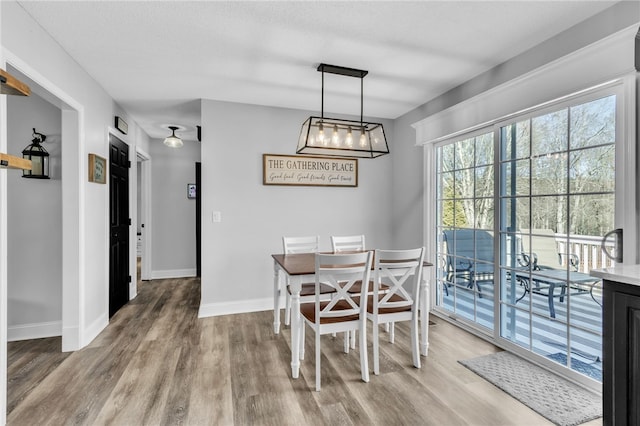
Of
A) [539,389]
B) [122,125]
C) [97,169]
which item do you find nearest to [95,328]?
[97,169]

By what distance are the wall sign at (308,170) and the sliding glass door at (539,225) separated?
1360 millimetres

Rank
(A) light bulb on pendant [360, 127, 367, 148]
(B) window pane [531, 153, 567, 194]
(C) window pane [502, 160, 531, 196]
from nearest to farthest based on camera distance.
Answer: (B) window pane [531, 153, 567, 194] < (C) window pane [502, 160, 531, 196] < (A) light bulb on pendant [360, 127, 367, 148]

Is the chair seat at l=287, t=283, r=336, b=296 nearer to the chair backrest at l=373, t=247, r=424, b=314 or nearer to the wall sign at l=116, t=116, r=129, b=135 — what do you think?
the chair backrest at l=373, t=247, r=424, b=314

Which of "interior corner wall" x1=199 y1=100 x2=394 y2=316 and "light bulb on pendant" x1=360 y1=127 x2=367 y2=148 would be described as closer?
"light bulb on pendant" x1=360 y1=127 x2=367 y2=148

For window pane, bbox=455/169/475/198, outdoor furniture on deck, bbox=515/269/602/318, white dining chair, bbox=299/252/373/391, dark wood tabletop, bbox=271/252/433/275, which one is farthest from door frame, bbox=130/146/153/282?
outdoor furniture on deck, bbox=515/269/602/318

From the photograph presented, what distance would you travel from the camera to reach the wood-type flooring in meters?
1.93

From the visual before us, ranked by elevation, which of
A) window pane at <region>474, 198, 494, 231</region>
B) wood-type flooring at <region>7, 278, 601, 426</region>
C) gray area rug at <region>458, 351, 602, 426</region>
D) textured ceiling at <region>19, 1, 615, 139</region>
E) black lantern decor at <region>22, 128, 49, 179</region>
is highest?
textured ceiling at <region>19, 1, 615, 139</region>

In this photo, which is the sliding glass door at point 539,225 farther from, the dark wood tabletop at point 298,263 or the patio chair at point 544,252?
the dark wood tabletop at point 298,263

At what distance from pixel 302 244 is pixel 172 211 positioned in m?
3.26

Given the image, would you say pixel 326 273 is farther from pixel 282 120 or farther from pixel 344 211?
pixel 282 120

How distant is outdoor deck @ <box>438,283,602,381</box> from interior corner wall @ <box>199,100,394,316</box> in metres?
2.12

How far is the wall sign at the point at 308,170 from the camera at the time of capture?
404 centimetres

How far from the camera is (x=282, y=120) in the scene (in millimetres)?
4098

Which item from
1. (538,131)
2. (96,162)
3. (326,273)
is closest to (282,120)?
(96,162)
